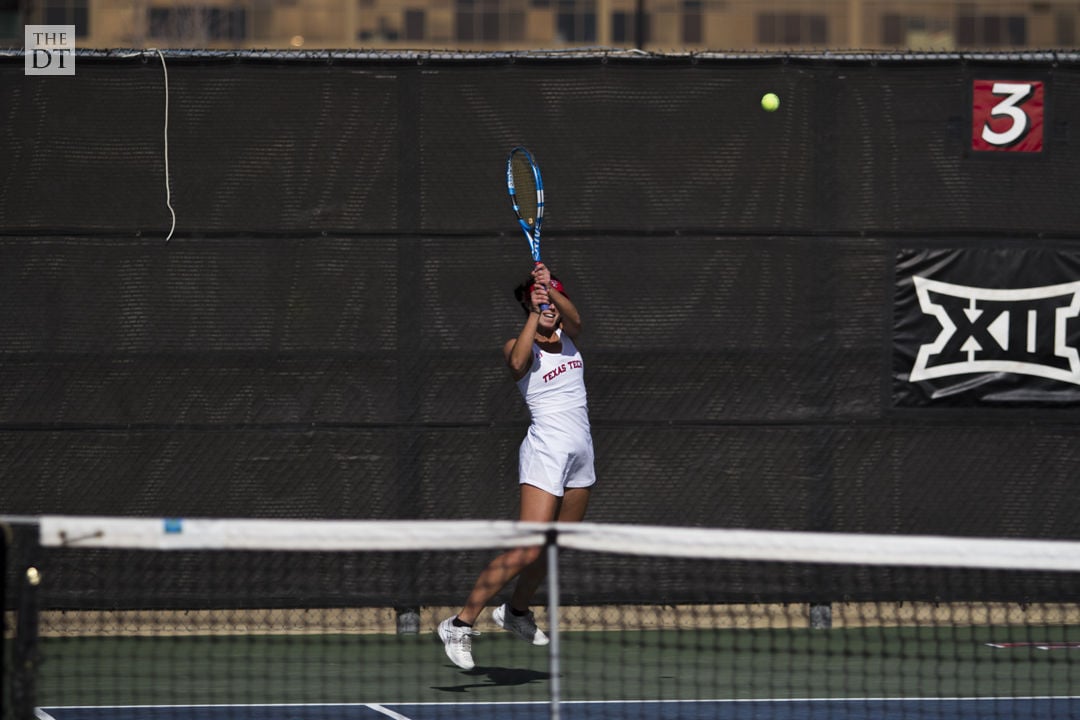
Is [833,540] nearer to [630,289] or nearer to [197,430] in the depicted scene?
[630,289]

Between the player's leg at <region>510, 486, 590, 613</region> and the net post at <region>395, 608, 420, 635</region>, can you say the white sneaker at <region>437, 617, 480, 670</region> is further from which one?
the net post at <region>395, 608, 420, 635</region>

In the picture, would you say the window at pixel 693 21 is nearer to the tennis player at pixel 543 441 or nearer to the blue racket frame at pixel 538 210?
the blue racket frame at pixel 538 210

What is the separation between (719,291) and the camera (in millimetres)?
8078

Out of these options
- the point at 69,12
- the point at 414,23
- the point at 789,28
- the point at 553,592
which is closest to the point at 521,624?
the point at 553,592

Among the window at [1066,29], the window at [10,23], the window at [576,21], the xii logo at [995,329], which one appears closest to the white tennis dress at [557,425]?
the xii logo at [995,329]

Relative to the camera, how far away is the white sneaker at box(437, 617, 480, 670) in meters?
7.13

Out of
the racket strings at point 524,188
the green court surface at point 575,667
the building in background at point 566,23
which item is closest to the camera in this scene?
the green court surface at point 575,667

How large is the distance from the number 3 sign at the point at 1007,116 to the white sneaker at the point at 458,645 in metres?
3.35

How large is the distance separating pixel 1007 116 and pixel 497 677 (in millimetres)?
3567

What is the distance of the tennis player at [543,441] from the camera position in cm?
712

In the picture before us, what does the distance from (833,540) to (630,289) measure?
126 inches

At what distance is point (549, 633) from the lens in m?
6.61

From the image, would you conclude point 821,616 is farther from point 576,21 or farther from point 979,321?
point 576,21

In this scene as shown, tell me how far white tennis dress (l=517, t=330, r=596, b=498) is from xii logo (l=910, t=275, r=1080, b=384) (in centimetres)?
181
